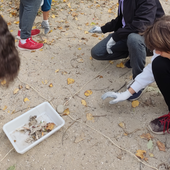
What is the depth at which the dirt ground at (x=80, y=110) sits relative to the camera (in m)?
1.22

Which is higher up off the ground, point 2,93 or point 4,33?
point 4,33

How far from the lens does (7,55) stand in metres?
0.85

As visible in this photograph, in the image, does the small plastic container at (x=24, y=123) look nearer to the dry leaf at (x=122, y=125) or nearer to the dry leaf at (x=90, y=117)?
the dry leaf at (x=90, y=117)

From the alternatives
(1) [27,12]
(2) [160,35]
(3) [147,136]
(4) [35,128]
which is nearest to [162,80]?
(2) [160,35]

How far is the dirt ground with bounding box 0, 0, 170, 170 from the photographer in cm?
122

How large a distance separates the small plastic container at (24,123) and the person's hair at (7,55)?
19.5 inches

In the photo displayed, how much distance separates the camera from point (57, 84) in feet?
5.69

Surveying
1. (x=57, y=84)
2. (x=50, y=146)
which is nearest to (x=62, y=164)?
(x=50, y=146)

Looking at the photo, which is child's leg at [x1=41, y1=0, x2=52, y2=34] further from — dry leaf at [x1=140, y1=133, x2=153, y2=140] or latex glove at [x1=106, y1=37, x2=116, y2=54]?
dry leaf at [x1=140, y1=133, x2=153, y2=140]

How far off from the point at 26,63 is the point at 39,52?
24 cm

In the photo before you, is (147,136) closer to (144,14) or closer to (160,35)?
(160,35)

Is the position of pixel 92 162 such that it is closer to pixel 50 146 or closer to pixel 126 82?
pixel 50 146

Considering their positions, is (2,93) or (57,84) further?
(57,84)

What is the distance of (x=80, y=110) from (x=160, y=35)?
0.88 metres
